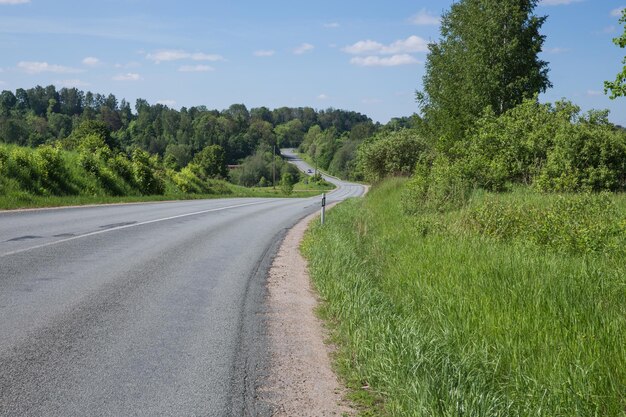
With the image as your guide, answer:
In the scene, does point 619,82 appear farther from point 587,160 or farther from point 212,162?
point 212,162

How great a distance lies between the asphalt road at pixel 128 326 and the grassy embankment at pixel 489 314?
1.09 metres

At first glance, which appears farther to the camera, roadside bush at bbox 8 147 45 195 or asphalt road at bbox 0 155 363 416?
roadside bush at bbox 8 147 45 195

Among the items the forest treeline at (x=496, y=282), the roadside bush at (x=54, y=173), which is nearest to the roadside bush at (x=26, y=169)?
the roadside bush at (x=54, y=173)

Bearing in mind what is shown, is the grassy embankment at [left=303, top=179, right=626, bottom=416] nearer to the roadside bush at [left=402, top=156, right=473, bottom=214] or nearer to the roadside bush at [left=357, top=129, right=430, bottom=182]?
the roadside bush at [left=402, top=156, right=473, bottom=214]

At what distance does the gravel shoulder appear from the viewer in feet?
13.4

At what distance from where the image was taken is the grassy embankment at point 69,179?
20297 millimetres

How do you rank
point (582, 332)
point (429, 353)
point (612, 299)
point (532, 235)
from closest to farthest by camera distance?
point (429, 353), point (582, 332), point (612, 299), point (532, 235)

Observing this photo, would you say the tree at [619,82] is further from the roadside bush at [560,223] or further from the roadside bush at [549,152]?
the roadside bush at [549,152]

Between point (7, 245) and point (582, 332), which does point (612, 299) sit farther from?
point (7, 245)

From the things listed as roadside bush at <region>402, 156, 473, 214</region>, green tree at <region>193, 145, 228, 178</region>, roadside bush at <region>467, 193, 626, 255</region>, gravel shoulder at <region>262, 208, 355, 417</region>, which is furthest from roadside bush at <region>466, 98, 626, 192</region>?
green tree at <region>193, 145, 228, 178</region>

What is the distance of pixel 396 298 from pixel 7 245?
761 centimetres

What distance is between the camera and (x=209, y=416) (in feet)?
12.4

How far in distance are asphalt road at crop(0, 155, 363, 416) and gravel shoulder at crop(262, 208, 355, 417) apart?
0.17 meters

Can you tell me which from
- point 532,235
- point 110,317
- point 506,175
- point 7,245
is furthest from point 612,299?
point 506,175
